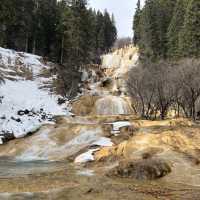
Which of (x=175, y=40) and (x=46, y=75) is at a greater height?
(x=175, y=40)

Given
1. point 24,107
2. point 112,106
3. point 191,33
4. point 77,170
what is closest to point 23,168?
point 77,170

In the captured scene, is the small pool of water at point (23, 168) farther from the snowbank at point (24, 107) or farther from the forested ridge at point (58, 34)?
the forested ridge at point (58, 34)

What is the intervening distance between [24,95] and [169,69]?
1761cm

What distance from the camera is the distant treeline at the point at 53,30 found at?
63.6 meters

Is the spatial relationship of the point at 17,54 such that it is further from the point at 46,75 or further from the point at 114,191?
the point at 114,191

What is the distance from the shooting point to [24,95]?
4881 centimetres

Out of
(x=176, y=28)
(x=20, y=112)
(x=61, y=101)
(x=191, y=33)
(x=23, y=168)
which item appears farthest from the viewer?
(x=176, y=28)

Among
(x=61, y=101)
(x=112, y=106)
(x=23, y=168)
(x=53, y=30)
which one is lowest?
(x=23, y=168)

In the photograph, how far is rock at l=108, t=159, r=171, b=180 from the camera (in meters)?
18.4

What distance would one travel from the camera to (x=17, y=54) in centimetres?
6078

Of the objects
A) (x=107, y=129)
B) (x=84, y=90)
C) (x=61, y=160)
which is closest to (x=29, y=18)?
(x=84, y=90)

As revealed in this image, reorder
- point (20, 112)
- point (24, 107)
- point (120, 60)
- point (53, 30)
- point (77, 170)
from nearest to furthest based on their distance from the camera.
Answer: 1. point (77, 170)
2. point (20, 112)
3. point (24, 107)
4. point (53, 30)
5. point (120, 60)

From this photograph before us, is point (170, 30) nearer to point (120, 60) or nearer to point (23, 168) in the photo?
point (120, 60)

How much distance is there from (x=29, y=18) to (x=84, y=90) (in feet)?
57.7
